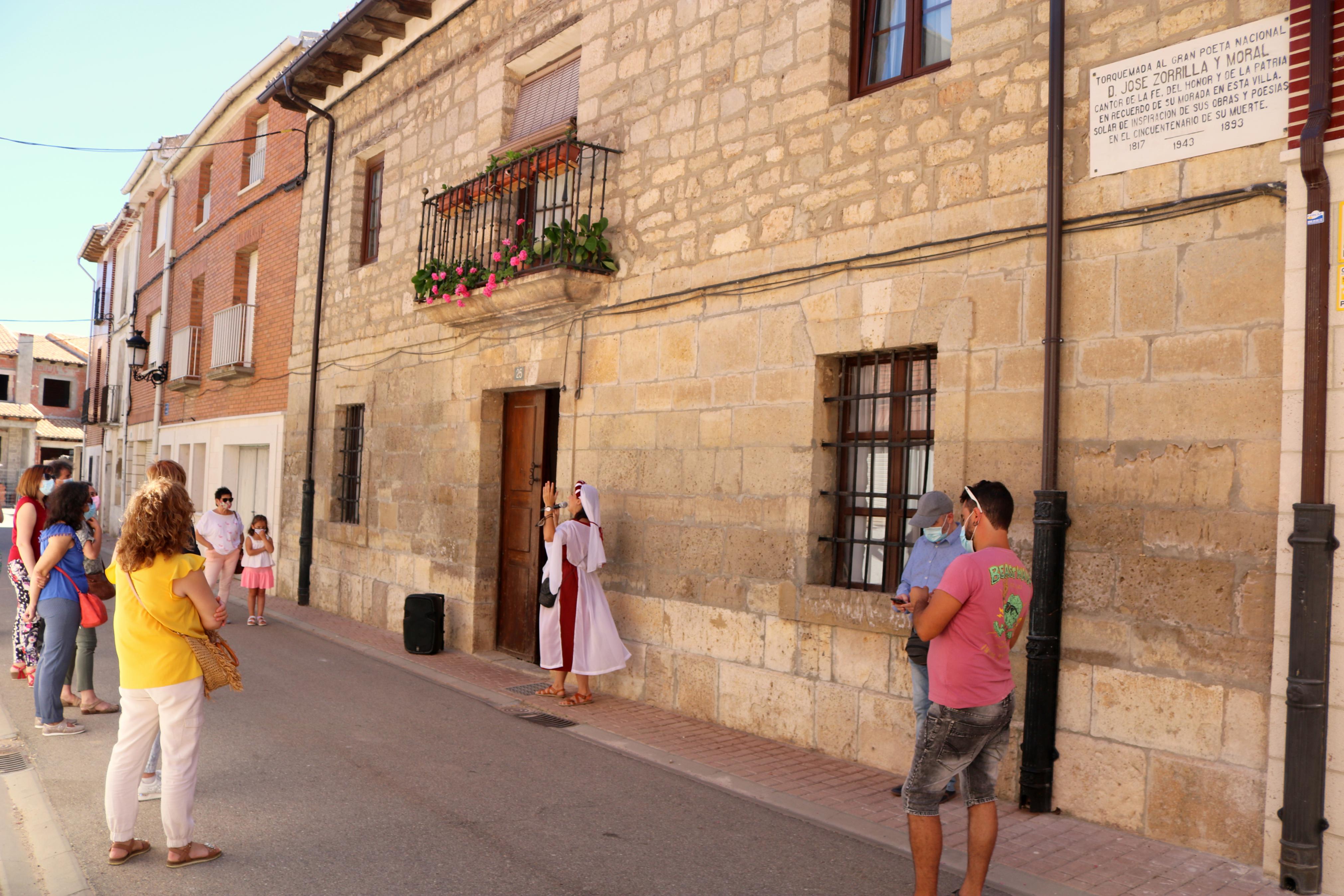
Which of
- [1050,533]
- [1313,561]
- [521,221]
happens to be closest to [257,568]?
[521,221]

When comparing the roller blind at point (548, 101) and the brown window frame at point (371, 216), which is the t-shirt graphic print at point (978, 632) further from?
the brown window frame at point (371, 216)

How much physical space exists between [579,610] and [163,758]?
370cm

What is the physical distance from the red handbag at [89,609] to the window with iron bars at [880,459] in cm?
451

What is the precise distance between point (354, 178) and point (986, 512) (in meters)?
11.0

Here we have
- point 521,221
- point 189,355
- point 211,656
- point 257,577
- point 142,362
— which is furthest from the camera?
point 142,362

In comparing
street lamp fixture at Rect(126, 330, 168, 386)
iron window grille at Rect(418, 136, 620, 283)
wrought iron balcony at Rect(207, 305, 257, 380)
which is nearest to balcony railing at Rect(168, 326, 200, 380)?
street lamp fixture at Rect(126, 330, 168, 386)

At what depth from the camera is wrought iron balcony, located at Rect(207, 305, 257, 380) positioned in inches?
610

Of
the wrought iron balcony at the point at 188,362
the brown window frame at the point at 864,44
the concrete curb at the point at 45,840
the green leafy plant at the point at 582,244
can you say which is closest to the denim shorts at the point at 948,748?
the concrete curb at the point at 45,840

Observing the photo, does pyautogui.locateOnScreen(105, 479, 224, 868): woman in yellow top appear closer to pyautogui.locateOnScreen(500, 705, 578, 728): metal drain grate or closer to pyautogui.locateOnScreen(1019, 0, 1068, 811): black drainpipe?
pyautogui.locateOnScreen(500, 705, 578, 728): metal drain grate

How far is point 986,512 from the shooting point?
3.89m

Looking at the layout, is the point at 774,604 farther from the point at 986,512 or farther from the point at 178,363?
the point at 178,363

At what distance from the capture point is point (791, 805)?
5.23 m

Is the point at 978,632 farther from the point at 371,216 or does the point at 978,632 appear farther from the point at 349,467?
the point at 371,216

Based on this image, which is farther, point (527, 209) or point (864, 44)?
point (527, 209)
